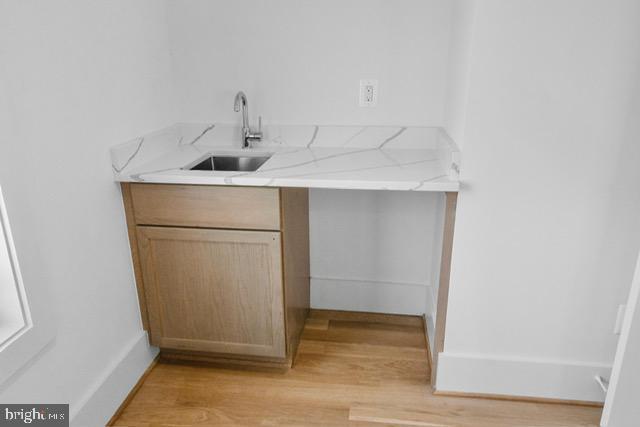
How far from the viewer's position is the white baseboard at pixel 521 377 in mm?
1754

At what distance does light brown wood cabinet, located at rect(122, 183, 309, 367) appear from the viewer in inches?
67.1

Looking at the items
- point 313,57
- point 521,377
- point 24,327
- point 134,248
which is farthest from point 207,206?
point 521,377

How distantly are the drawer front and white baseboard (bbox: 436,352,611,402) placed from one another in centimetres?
89

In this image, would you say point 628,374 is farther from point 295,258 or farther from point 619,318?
point 295,258

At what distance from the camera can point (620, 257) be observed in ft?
5.27

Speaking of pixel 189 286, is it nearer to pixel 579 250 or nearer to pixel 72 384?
pixel 72 384

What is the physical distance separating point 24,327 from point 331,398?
1.10 metres

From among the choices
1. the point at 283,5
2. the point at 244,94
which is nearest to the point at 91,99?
the point at 244,94

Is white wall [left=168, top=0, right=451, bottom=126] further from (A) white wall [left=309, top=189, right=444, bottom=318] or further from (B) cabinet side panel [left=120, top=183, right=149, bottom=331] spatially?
(B) cabinet side panel [left=120, top=183, right=149, bottom=331]

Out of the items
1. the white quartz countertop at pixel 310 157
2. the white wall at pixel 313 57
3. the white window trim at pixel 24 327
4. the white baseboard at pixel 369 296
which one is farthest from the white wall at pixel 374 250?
the white window trim at pixel 24 327

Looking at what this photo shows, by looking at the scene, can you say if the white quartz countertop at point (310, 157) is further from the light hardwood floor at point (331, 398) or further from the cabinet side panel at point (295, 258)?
the light hardwood floor at point (331, 398)

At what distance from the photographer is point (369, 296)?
2.38 m

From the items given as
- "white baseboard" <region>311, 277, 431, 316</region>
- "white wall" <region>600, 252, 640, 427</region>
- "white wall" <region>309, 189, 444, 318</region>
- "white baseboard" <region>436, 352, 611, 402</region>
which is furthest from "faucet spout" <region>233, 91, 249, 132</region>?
"white wall" <region>600, 252, 640, 427</region>

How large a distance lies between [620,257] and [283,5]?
5.42 ft
